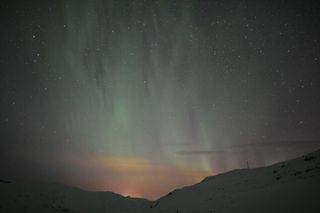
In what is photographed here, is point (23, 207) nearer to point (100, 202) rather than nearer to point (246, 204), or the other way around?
point (100, 202)

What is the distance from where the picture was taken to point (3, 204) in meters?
27.2

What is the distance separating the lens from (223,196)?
17.7 meters

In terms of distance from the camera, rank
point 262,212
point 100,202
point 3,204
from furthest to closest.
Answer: point 100,202 → point 3,204 → point 262,212

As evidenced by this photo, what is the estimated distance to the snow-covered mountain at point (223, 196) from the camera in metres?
9.89

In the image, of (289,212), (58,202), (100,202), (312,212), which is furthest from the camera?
(100,202)

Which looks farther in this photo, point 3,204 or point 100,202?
point 100,202

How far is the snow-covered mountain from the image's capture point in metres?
9.89

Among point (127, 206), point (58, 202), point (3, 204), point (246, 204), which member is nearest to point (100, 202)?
point (127, 206)

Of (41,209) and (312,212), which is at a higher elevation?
(312,212)

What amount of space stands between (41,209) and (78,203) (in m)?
12.5

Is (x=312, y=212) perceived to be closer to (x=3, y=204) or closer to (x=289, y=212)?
(x=289, y=212)

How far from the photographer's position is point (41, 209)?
28.9m

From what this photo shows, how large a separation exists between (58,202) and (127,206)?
18086 millimetres

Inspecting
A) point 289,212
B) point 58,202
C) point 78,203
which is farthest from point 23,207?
point 289,212
